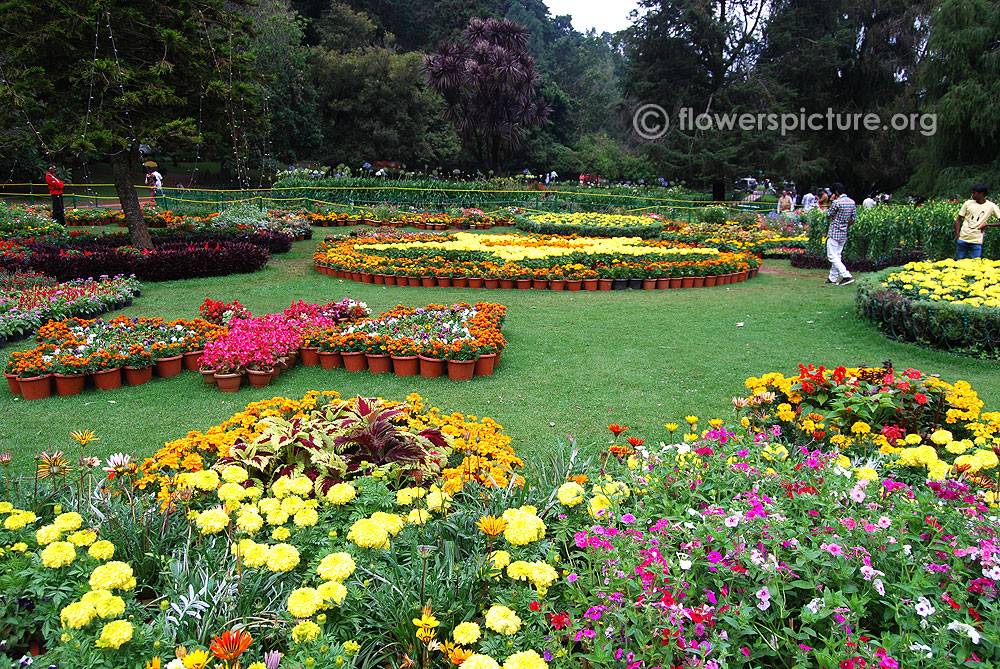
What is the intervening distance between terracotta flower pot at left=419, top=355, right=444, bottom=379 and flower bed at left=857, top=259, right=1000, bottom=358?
4558mm

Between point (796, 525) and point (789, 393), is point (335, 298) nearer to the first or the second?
point (789, 393)

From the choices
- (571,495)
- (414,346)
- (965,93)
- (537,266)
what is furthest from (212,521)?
(965,93)

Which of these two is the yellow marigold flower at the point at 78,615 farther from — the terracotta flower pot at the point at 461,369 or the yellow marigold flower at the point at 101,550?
the terracotta flower pot at the point at 461,369

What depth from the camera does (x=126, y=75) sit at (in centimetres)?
1024

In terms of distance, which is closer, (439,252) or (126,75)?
(126,75)

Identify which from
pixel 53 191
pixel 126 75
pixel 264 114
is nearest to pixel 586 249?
pixel 264 114

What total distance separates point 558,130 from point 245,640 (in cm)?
4596

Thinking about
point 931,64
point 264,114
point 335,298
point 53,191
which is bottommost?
point 335,298

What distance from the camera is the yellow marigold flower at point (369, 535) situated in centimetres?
214

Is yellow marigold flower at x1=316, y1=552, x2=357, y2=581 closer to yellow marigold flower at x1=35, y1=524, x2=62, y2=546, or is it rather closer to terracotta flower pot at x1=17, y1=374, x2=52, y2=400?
yellow marigold flower at x1=35, y1=524, x2=62, y2=546

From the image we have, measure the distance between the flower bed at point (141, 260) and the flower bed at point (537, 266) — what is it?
1.33 metres

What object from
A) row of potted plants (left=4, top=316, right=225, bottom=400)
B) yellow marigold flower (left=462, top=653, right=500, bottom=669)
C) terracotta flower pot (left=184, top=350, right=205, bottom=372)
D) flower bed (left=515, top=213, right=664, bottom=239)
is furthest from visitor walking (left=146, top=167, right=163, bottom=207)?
yellow marigold flower (left=462, top=653, right=500, bottom=669)

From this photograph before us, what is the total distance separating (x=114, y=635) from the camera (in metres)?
1.71

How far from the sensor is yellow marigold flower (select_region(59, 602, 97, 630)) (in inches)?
70.5
